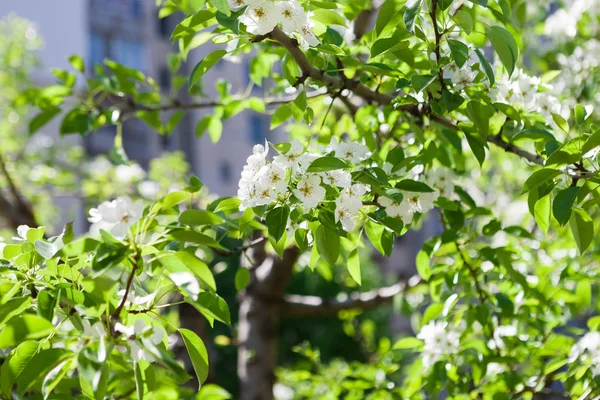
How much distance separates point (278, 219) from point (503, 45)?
34 centimetres

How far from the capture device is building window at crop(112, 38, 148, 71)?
31.9ft

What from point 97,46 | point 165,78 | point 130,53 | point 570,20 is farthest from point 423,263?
point 165,78

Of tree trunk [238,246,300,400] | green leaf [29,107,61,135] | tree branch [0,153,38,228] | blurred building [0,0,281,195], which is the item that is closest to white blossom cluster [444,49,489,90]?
green leaf [29,107,61,135]

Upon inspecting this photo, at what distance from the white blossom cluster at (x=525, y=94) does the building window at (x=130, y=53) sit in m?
9.19

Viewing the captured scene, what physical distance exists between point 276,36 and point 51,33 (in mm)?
8023

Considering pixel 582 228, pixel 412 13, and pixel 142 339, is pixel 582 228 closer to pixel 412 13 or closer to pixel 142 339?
pixel 412 13

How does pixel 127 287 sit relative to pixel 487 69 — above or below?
below

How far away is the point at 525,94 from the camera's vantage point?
38.9 inches

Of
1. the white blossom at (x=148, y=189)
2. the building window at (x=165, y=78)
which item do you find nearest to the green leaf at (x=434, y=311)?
the white blossom at (x=148, y=189)

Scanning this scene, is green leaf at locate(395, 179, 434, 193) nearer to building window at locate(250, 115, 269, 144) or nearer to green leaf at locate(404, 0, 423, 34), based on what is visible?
green leaf at locate(404, 0, 423, 34)

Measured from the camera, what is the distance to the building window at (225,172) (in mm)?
10547

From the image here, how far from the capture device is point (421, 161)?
0.93 meters

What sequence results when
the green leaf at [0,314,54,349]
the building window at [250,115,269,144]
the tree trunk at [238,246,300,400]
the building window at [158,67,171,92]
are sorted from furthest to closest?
the building window at [250,115,269,144], the building window at [158,67,171,92], the tree trunk at [238,246,300,400], the green leaf at [0,314,54,349]

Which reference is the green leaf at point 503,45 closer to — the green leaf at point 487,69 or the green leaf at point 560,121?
the green leaf at point 487,69
